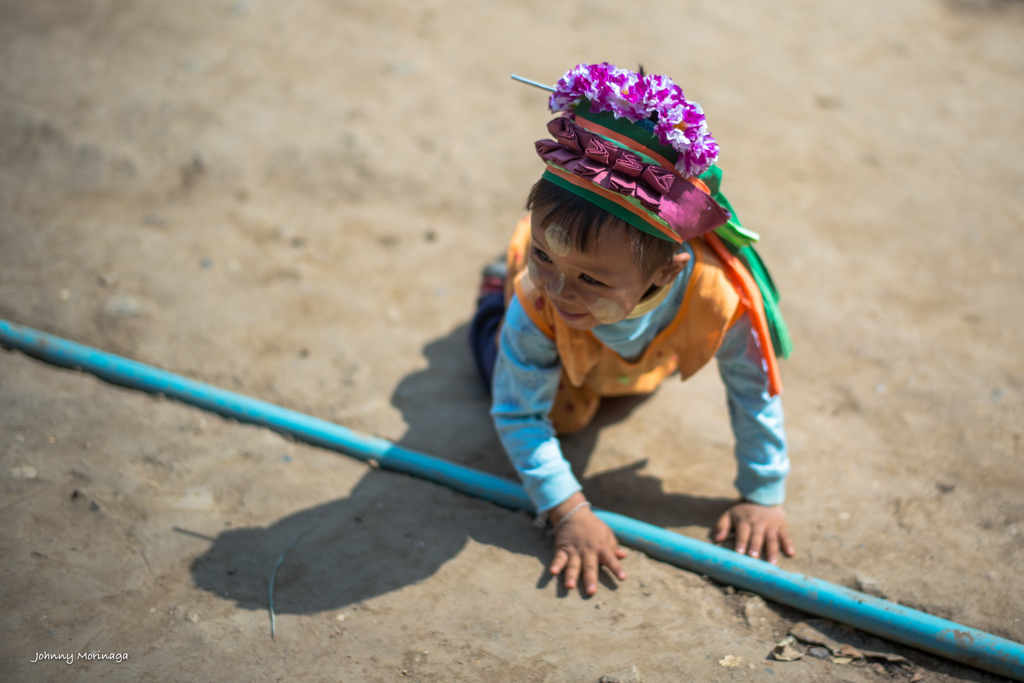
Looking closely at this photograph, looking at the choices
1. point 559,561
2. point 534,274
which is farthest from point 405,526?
point 534,274

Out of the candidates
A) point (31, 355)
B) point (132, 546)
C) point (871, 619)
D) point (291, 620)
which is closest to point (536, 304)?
point (291, 620)

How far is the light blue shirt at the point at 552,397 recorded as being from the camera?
6.17ft

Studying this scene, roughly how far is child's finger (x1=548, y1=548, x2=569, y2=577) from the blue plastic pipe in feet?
0.48

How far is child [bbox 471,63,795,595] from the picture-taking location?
1.51 meters

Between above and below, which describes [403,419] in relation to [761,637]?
below

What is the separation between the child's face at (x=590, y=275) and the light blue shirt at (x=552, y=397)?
187 mm

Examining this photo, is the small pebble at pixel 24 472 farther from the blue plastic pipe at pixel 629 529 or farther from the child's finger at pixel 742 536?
the child's finger at pixel 742 536

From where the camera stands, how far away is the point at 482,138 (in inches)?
135

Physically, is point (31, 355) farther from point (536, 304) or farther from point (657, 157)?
point (657, 157)

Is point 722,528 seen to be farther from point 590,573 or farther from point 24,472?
point 24,472

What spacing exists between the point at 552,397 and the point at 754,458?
542 millimetres

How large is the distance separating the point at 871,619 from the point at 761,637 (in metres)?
0.25

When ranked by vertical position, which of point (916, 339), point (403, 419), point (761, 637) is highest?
point (916, 339)

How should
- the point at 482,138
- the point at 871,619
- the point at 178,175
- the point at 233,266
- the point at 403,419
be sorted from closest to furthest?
the point at 871,619 → the point at 403,419 → the point at 233,266 → the point at 178,175 → the point at 482,138
